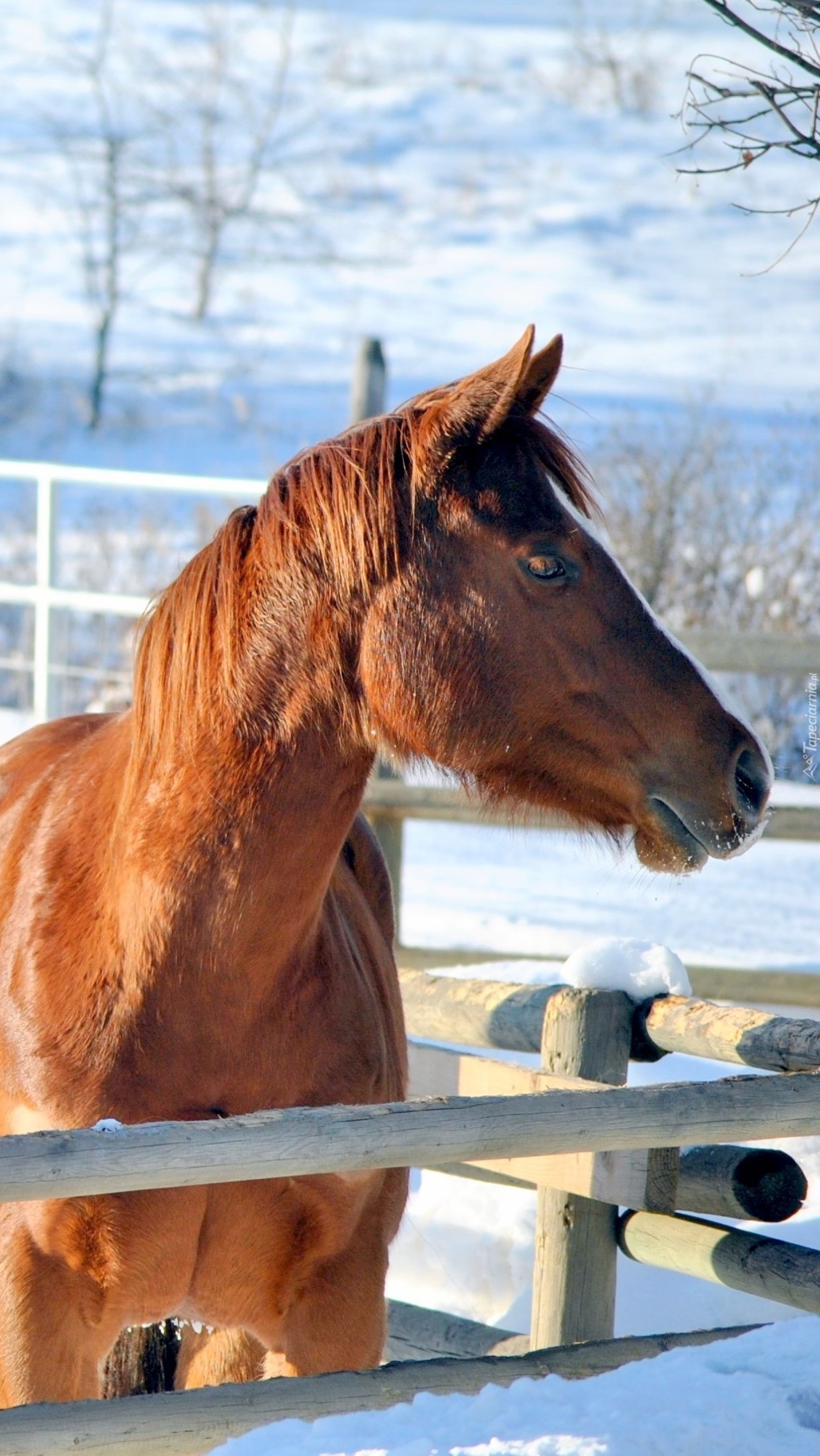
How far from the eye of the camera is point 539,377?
2.21 m

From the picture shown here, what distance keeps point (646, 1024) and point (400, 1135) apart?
4.01ft

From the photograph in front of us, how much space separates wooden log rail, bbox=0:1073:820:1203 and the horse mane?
0.64 metres

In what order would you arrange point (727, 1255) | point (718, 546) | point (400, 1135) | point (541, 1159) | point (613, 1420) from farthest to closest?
point (718, 546) → point (541, 1159) → point (727, 1255) → point (400, 1135) → point (613, 1420)

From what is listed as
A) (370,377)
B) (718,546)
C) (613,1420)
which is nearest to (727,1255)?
(613,1420)

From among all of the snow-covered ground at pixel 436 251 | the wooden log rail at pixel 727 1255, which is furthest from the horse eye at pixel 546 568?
the snow-covered ground at pixel 436 251

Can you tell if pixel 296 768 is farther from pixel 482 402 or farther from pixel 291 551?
pixel 482 402

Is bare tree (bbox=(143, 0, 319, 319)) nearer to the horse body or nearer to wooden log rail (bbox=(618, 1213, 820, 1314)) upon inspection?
wooden log rail (bbox=(618, 1213, 820, 1314))

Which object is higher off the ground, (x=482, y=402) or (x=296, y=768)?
(x=482, y=402)

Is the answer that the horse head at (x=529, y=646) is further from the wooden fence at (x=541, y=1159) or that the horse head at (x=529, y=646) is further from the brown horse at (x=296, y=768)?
the wooden fence at (x=541, y=1159)

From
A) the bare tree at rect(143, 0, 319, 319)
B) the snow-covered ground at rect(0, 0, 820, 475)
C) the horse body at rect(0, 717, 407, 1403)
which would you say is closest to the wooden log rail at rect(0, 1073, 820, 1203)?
the horse body at rect(0, 717, 407, 1403)

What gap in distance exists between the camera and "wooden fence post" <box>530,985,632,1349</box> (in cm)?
310

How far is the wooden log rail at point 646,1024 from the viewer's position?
2.73 m

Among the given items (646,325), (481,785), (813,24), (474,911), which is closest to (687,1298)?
(481,785)

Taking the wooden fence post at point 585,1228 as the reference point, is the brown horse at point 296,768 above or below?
above
